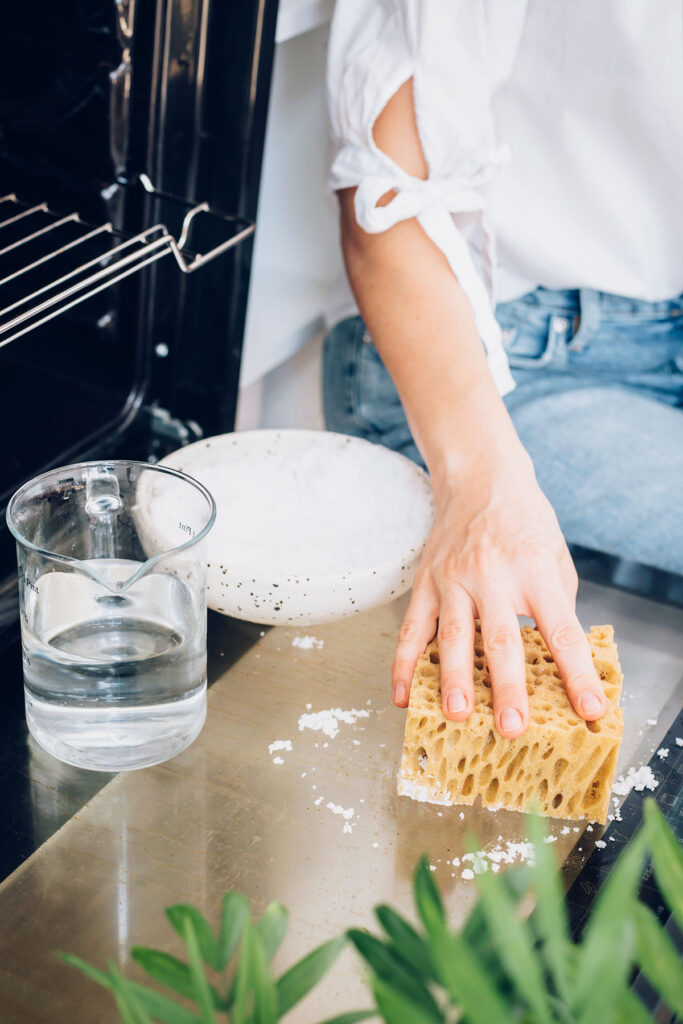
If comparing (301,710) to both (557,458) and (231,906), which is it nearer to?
(231,906)

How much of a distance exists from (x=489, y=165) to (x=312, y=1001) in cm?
77

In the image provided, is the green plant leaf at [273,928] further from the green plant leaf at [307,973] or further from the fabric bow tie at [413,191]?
the fabric bow tie at [413,191]

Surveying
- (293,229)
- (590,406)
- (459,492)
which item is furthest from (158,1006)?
(293,229)

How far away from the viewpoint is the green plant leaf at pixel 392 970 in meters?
0.31

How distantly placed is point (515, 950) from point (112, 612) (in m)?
0.43

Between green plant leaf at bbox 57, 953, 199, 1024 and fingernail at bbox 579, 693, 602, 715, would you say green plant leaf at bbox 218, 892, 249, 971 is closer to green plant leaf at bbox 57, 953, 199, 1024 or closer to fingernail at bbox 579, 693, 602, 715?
green plant leaf at bbox 57, 953, 199, 1024

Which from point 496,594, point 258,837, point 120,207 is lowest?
point 258,837

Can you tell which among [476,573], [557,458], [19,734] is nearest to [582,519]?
[557,458]

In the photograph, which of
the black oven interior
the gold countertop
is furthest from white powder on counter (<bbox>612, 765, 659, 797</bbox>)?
the black oven interior

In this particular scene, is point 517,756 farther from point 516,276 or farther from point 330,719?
point 516,276

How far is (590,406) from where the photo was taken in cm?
110

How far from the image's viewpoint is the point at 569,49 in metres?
1.00

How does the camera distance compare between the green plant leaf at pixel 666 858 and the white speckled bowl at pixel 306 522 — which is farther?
the white speckled bowl at pixel 306 522

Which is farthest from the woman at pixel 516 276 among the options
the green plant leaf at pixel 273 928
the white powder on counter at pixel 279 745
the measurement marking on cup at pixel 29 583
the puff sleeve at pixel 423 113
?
the green plant leaf at pixel 273 928
